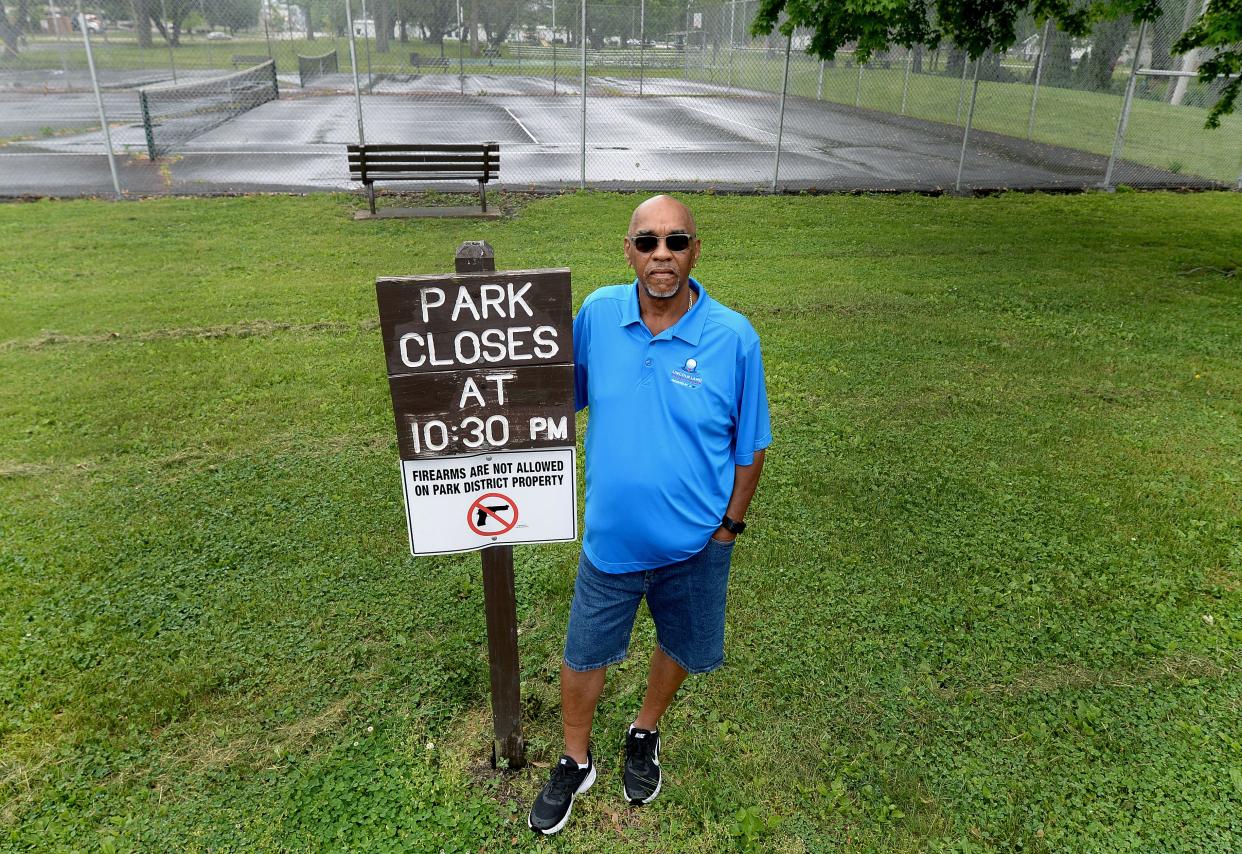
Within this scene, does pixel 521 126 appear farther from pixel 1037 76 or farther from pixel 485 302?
pixel 485 302

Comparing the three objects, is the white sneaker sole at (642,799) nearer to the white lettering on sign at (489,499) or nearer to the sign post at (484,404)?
the sign post at (484,404)

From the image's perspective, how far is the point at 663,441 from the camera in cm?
237

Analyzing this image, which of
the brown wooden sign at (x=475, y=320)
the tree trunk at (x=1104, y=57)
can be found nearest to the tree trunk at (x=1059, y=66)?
the tree trunk at (x=1104, y=57)

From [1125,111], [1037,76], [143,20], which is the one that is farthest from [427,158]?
[143,20]

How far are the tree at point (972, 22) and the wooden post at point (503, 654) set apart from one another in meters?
8.13

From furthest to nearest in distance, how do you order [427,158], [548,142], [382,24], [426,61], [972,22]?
[426,61] < [382,24] < [548,142] < [427,158] < [972,22]

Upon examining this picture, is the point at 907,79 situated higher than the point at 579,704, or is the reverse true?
the point at 907,79

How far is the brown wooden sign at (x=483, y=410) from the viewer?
2373 millimetres

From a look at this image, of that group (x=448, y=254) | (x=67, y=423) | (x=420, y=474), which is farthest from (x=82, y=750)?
(x=448, y=254)

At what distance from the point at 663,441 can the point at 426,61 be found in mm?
19203

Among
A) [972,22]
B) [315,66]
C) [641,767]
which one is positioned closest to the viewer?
[641,767]

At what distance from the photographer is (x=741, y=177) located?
1401cm

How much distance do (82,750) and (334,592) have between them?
113cm

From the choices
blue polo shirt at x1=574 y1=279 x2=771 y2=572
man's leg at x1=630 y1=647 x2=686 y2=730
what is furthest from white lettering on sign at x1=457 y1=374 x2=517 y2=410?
man's leg at x1=630 y1=647 x2=686 y2=730
